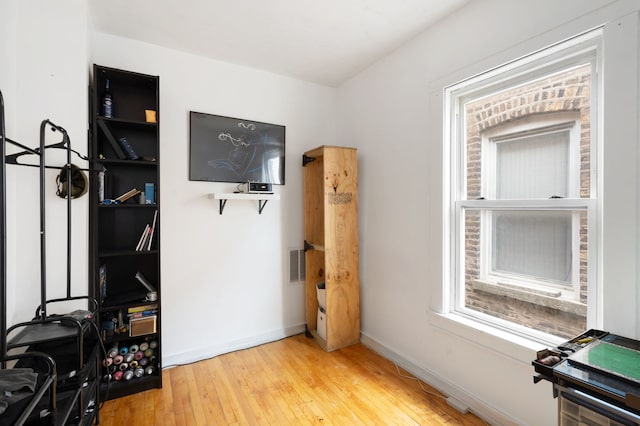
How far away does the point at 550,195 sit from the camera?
1.68 metres

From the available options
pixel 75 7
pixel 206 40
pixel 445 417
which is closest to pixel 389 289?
pixel 445 417

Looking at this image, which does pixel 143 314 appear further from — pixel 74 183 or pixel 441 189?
pixel 441 189

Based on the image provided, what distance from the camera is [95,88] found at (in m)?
1.96

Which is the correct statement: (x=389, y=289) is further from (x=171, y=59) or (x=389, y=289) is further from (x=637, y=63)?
(x=171, y=59)

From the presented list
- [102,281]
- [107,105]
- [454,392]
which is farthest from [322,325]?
[107,105]

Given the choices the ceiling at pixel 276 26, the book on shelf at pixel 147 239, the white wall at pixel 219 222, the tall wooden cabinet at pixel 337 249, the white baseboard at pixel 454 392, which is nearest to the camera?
the white baseboard at pixel 454 392

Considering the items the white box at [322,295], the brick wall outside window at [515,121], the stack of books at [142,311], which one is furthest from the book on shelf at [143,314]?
the brick wall outside window at [515,121]

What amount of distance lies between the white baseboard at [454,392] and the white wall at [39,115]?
238 cm

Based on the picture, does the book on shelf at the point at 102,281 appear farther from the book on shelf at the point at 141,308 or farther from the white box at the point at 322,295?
the white box at the point at 322,295

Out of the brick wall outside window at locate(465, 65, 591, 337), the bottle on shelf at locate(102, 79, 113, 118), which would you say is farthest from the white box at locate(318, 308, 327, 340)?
the bottle on shelf at locate(102, 79, 113, 118)

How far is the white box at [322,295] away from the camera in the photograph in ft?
8.98

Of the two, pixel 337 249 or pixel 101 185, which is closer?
pixel 101 185

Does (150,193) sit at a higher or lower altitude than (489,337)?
higher

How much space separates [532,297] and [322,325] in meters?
1.71
